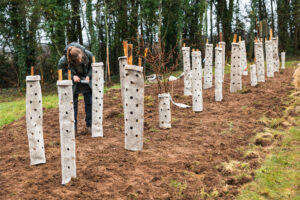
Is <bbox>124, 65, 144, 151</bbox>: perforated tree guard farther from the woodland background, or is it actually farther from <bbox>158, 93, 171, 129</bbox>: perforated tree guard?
the woodland background

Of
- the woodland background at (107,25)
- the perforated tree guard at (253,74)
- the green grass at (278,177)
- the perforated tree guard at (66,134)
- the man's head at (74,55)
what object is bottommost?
the green grass at (278,177)

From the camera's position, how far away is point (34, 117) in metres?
4.25

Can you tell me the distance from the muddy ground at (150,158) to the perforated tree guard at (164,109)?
0.55 ft

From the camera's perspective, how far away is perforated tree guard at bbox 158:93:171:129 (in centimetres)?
585

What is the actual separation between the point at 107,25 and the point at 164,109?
46.3 ft

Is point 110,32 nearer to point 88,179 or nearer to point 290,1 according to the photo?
point 290,1

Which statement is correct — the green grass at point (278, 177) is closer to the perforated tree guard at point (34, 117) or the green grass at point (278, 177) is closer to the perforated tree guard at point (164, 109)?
the perforated tree guard at point (164, 109)

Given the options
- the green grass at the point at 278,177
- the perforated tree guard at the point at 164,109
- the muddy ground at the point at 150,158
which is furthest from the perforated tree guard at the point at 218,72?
the green grass at the point at 278,177

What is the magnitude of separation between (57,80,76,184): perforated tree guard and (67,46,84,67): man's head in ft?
4.88

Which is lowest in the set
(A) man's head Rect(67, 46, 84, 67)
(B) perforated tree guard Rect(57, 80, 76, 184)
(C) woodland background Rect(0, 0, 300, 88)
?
(B) perforated tree guard Rect(57, 80, 76, 184)

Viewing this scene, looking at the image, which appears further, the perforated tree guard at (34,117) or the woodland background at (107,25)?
the woodland background at (107,25)

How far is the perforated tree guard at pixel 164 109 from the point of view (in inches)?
230

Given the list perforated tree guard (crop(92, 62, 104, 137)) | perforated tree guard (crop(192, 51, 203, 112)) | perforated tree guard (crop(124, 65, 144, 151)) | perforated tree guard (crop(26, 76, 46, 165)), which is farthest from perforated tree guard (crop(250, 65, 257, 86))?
perforated tree guard (crop(26, 76, 46, 165))

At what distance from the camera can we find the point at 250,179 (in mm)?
3820
